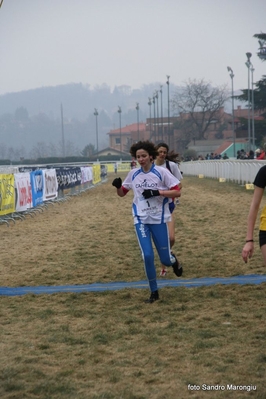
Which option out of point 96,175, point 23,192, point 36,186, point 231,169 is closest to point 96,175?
point 96,175

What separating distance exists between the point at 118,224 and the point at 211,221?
2.20 metres

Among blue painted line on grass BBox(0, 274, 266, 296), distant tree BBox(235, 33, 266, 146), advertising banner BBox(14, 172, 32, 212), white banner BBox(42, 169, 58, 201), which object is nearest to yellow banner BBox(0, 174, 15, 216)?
advertising banner BBox(14, 172, 32, 212)

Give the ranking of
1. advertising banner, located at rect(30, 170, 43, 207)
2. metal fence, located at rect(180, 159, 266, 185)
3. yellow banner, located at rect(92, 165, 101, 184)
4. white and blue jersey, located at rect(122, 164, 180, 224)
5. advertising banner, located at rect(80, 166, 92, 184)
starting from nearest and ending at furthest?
white and blue jersey, located at rect(122, 164, 180, 224), advertising banner, located at rect(30, 170, 43, 207), metal fence, located at rect(180, 159, 266, 185), advertising banner, located at rect(80, 166, 92, 184), yellow banner, located at rect(92, 165, 101, 184)

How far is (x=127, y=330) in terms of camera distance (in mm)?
6840

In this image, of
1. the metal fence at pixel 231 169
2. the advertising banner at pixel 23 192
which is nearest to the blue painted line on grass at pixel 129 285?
the advertising banner at pixel 23 192

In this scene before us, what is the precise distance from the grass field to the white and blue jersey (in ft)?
2.93

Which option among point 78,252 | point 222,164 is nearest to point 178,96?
point 222,164

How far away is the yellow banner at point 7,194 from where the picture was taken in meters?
18.5

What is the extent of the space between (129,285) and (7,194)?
33.4ft

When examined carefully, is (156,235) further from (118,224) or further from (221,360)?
(118,224)

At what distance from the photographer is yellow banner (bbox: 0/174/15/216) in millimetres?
18453

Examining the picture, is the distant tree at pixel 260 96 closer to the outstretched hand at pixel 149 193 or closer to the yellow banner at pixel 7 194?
the yellow banner at pixel 7 194

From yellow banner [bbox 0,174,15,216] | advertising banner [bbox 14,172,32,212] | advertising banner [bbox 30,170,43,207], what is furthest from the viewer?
advertising banner [bbox 30,170,43,207]

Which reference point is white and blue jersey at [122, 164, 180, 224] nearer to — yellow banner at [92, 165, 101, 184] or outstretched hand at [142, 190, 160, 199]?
outstretched hand at [142, 190, 160, 199]
